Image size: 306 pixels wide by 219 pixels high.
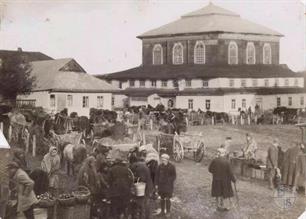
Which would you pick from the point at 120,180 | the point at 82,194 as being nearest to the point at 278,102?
the point at 120,180

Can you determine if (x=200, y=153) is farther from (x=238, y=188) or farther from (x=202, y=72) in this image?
(x=202, y=72)

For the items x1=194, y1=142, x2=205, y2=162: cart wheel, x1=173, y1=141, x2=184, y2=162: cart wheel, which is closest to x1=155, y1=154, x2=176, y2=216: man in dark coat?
x1=173, y1=141, x2=184, y2=162: cart wheel

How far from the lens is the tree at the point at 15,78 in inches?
184

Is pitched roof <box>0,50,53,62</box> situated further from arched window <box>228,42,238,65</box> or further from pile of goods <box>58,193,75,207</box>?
arched window <box>228,42,238,65</box>

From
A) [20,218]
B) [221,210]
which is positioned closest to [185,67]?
[221,210]

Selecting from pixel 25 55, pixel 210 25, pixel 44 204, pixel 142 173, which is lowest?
pixel 44 204

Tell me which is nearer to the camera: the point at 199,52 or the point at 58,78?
the point at 58,78

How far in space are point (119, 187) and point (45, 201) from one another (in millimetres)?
617

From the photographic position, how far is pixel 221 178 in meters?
4.75

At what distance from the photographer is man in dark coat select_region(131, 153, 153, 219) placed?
15.4 feet

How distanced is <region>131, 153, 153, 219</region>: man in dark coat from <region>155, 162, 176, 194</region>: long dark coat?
8cm

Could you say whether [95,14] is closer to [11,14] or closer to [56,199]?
[11,14]

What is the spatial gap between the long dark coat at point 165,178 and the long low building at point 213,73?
55 cm

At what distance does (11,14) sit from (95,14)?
2.28ft
